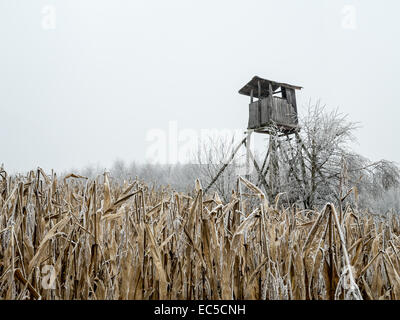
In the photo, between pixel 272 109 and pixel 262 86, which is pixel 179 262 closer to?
pixel 272 109

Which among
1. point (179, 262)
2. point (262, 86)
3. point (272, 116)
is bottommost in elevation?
point (179, 262)

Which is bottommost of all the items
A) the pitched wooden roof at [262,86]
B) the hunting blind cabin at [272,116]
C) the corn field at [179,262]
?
the corn field at [179,262]

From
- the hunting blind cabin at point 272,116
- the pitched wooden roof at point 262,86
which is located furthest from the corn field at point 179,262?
the pitched wooden roof at point 262,86

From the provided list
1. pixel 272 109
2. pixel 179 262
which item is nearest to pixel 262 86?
pixel 272 109

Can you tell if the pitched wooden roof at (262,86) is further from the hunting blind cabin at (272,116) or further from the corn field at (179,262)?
the corn field at (179,262)

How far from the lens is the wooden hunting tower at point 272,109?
1093 centimetres

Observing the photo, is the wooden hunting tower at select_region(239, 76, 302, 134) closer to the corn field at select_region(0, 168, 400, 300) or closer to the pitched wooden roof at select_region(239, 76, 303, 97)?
the pitched wooden roof at select_region(239, 76, 303, 97)

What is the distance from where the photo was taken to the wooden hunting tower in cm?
1093

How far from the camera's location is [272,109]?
10930mm
